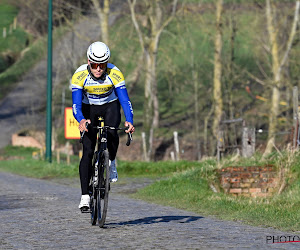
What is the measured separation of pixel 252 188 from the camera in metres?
14.8

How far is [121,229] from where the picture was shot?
30.4 ft

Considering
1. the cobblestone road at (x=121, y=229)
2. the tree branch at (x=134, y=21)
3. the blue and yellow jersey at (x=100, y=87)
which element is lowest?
the cobblestone road at (x=121, y=229)

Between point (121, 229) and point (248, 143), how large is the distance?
10.3 meters

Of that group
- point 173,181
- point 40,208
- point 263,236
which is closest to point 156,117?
point 173,181

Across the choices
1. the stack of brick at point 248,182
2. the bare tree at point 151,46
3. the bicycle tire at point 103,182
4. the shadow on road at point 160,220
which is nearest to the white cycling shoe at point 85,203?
the bicycle tire at point 103,182

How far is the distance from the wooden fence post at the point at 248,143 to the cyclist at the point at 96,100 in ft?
31.6

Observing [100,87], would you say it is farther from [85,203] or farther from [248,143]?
[248,143]

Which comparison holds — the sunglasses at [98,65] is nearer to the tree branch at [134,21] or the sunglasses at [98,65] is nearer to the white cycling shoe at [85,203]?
the white cycling shoe at [85,203]

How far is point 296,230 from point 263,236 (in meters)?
0.89

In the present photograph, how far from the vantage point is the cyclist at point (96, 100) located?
30.9 ft

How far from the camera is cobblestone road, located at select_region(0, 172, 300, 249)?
7.97 meters

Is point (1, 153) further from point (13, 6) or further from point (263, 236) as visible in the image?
point (13, 6)

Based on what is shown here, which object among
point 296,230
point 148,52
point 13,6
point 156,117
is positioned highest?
point 13,6

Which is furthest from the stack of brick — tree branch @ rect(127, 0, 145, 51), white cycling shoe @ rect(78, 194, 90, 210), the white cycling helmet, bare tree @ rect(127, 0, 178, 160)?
tree branch @ rect(127, 0, 145, 51)
